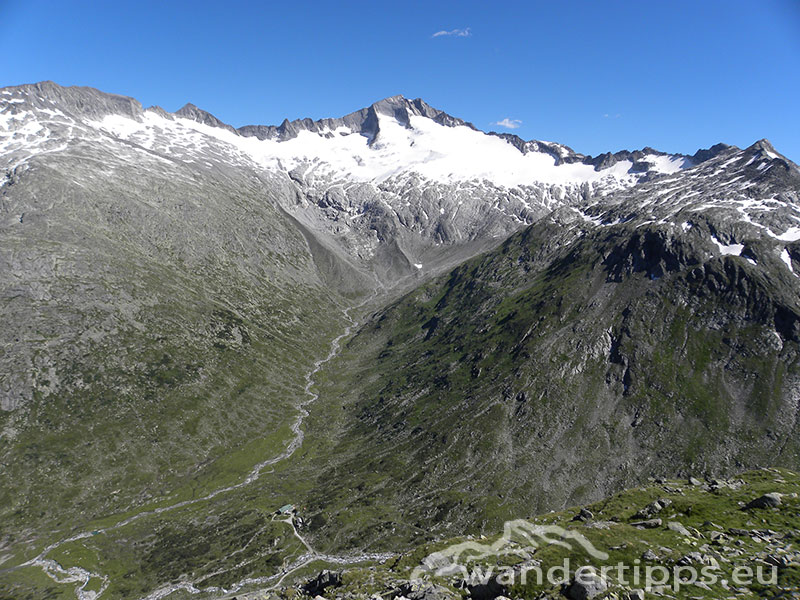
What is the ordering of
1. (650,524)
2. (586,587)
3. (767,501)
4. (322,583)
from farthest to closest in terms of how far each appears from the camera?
1. (322,583)
2. (767,501)
3. (650,524)
4. (586,587)

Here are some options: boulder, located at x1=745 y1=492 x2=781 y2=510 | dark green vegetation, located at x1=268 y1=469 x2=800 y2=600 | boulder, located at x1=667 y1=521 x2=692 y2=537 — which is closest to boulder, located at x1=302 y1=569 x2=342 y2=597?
dark green vegetation, located at x1=268 y1=469 x2=800 y2=600

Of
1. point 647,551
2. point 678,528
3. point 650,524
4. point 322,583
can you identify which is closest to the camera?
point 647,551

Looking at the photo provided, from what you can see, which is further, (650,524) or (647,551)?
(650,524)

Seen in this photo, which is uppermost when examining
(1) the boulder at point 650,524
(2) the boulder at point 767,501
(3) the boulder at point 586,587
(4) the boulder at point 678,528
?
(3) the boulder at point 586,587

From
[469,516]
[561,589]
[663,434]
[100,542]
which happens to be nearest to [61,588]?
[100,542]

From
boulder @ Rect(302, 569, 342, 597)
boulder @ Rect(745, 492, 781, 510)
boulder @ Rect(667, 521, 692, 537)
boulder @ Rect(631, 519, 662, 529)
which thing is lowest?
boulder @ Rect(302, 569, 342, 597)

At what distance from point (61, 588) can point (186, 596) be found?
4344 centimetres

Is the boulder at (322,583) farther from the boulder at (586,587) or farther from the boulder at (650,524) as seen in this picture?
the boulder at (650,524)

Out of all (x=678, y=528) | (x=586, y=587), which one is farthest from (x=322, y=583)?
(x=678, y=528)

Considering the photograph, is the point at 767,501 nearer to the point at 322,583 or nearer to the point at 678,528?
the point at 678,528

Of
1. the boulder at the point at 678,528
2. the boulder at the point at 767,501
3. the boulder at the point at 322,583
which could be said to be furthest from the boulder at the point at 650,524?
the boulder at the point at 322,583

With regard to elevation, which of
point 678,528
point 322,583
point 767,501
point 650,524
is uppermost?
point 767,501

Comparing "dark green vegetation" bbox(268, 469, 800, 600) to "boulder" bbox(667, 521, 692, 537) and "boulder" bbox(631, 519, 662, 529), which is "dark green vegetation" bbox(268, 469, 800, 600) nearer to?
"boulder" bbox(667, 521, 692, 537)

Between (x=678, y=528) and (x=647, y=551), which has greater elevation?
(x=647, y=551)
